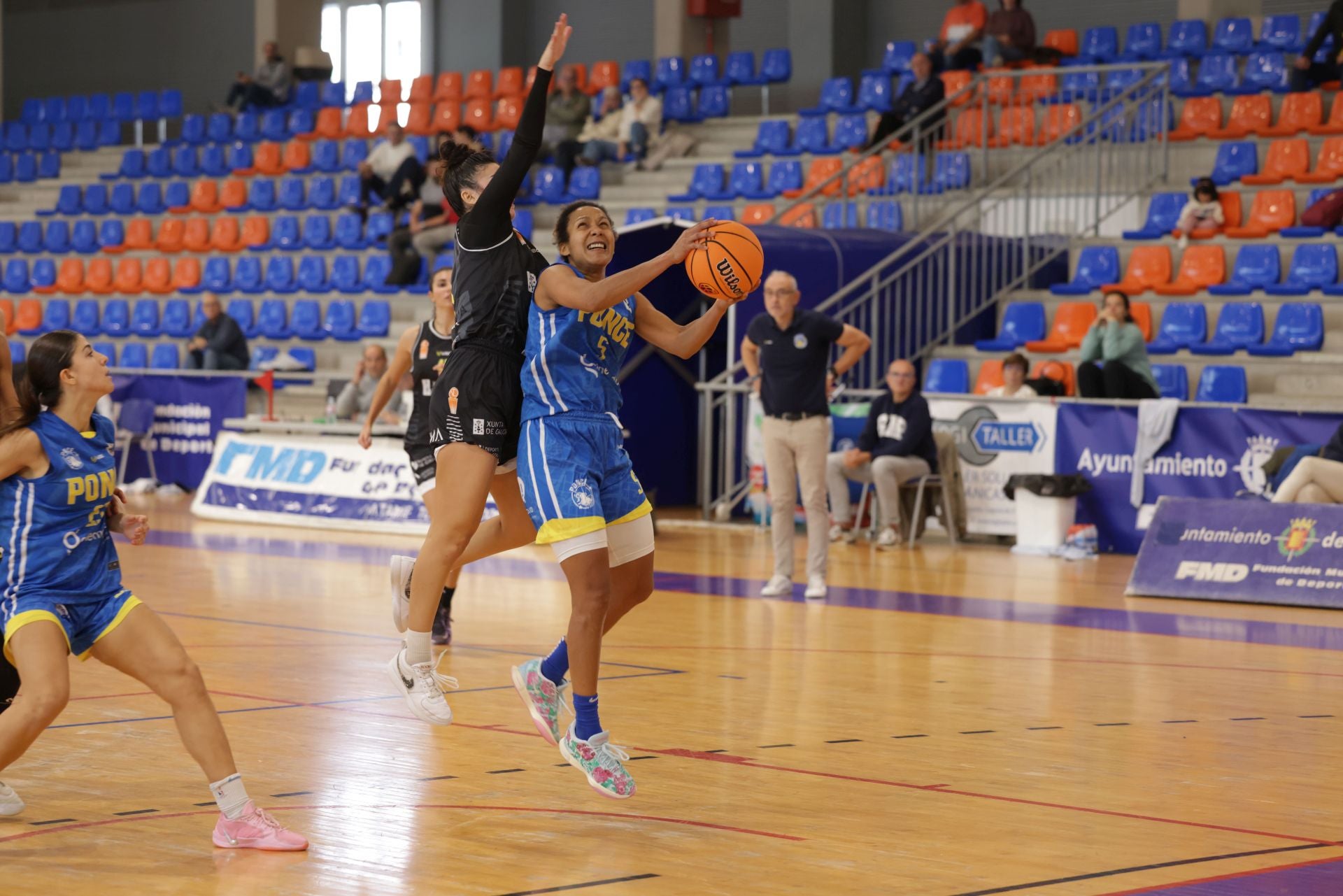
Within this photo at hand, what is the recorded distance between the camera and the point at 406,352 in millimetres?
8773

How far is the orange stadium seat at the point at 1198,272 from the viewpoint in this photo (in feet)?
52.9

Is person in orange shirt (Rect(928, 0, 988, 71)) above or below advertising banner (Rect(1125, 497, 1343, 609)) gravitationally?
above

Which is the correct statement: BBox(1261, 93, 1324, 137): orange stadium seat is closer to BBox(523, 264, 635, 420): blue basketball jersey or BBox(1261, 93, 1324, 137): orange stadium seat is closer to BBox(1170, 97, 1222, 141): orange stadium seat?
BBox(1170, 97, 1222, 141): orange stadium seat

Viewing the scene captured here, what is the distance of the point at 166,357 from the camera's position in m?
21.6

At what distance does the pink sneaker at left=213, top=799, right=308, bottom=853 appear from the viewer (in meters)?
4.56

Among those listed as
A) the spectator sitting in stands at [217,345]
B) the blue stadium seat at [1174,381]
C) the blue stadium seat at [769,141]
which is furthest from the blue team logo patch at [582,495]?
the blue stadium seat at [769,141]

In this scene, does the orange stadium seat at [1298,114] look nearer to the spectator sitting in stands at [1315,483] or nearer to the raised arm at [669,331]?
the spectator sitting in stands at [1315,483]

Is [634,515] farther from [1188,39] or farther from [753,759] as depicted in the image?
[1188,39]

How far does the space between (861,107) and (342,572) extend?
1128cm

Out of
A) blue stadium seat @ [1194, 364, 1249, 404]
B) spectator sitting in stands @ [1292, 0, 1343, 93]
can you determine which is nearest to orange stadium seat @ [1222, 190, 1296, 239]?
spectator sitting in stands @ [1292, 0, 1343, 93]

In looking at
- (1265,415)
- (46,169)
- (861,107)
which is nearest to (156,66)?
(46,169)

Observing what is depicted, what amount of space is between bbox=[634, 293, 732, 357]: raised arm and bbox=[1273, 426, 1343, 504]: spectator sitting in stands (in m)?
6.65

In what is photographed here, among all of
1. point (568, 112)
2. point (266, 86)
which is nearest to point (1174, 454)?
point (568, 112)

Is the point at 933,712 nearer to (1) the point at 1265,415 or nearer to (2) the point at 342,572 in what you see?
(2) the point at 342,572
